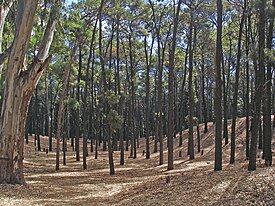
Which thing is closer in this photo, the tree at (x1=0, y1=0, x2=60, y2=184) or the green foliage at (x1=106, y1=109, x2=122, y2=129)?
→ the tree at (x1=0, y1=0, x2=60, y2=184)

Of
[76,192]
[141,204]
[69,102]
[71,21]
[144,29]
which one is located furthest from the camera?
[144,29]

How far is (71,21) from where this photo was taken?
1719 centimetres

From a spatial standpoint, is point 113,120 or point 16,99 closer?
point 16,99

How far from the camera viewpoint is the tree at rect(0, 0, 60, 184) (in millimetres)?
11141

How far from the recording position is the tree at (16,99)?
11.1 meters

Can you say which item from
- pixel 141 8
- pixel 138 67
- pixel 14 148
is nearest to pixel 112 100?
pixel 14 148

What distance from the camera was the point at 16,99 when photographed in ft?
37.2

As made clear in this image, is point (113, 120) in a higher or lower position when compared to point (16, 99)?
lower

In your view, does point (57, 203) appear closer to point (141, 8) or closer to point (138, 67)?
point (141, 8)

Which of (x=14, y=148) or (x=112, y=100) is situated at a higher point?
(x=112, y=100)

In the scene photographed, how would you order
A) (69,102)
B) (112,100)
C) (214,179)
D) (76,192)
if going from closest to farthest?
(214,179), (76,192), (112,100), (69,102)

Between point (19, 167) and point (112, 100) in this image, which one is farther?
point (112, 100)

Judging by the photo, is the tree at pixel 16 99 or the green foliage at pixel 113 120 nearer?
the tree at pixel 16 99

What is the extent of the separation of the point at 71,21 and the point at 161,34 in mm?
10234
